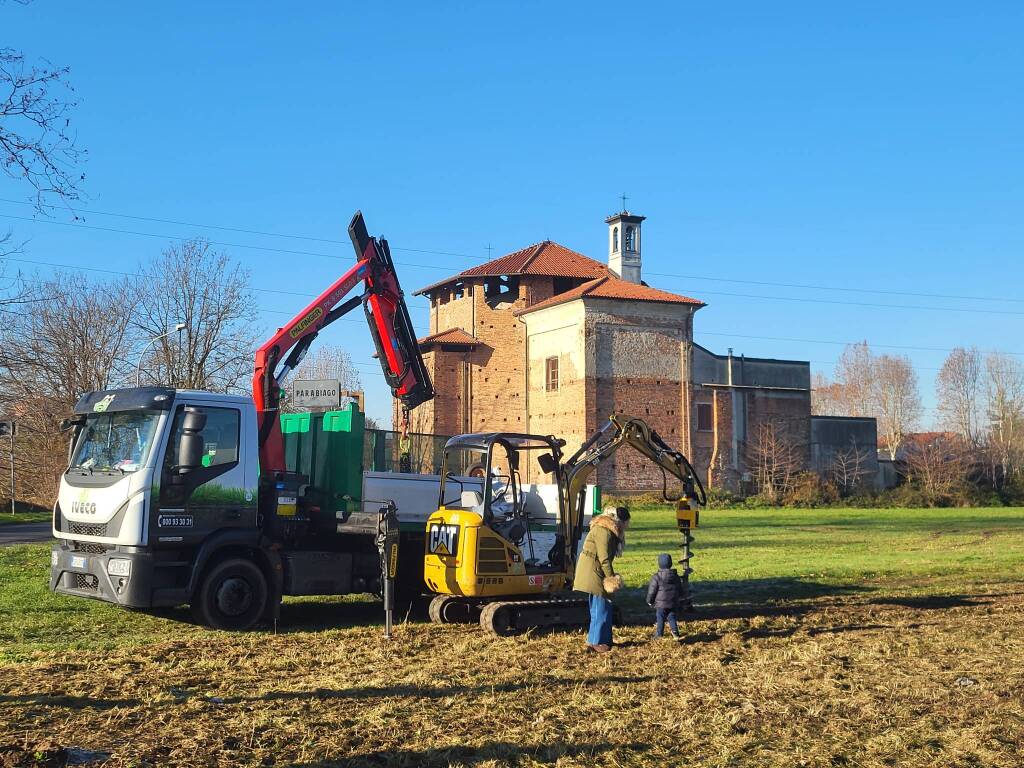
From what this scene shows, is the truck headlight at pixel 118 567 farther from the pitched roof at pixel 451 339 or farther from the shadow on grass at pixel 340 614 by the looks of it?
the pitched roof at pixel 451 339

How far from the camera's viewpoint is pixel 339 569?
1370 centimetres

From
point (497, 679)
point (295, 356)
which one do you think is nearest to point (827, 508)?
point (295, 356)

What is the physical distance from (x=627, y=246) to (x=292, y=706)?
5763 centimetres

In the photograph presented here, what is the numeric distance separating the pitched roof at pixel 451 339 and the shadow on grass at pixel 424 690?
51.6 metres

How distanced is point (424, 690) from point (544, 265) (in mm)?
54250

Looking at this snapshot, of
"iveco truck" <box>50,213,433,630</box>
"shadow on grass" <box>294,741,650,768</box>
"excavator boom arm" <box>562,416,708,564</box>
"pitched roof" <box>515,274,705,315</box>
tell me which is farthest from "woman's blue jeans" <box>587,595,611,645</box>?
"pitched roof" <box>515,274,705,315</box>

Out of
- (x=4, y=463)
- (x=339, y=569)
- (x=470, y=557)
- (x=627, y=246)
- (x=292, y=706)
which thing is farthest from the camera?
(x=627, y=246)

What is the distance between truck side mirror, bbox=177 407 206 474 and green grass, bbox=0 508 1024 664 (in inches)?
86.3

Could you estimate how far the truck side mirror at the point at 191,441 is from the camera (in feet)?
38.9

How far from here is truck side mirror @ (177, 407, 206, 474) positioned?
38.9 feet

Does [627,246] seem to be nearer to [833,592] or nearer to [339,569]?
[833,592]

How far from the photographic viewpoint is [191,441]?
1187 cm

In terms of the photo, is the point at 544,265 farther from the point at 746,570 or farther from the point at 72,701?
the point at 72,701

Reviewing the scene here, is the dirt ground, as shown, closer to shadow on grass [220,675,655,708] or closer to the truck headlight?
shadow on grass [220,675,655,708]
